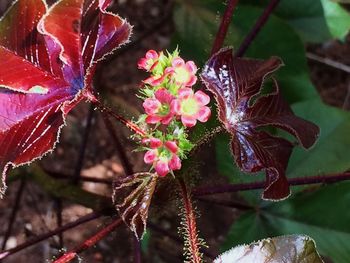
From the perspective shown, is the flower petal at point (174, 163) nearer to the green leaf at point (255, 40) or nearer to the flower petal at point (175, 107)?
the flower petal at point (175, 107)

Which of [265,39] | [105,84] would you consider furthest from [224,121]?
[105,84]

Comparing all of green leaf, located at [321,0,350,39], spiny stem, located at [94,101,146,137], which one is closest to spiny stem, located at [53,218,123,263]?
spiny stem, located at [94,101,146,137]

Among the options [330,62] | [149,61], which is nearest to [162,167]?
[149,61]

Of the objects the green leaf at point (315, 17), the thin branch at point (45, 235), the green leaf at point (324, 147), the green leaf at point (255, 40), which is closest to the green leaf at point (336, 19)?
the green leaf at point (315, 17)

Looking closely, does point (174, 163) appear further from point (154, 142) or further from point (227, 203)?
point (227, 203)

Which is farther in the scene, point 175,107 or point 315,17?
point 315,17

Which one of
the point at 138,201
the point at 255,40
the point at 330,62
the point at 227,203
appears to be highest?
the point at 138,201

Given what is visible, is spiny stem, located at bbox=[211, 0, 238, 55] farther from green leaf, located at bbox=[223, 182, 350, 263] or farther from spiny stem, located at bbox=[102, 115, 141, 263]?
green leaf, located at bbox=[223, 182, 350, 263]
